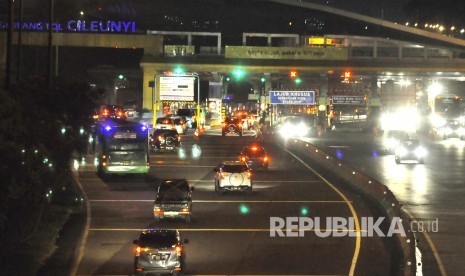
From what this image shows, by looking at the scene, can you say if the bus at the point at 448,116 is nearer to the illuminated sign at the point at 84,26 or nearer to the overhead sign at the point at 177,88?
the overhead sign at the point at 177,88

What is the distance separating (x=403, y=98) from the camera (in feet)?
292

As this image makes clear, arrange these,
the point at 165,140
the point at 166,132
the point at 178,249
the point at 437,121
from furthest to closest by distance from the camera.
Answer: the point at 437,121, the point at 166,132, the point at 165,140, the point at 178,249

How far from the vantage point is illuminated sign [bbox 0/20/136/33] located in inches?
3326

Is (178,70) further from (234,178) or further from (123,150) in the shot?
(234,178)

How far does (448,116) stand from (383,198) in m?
59.3

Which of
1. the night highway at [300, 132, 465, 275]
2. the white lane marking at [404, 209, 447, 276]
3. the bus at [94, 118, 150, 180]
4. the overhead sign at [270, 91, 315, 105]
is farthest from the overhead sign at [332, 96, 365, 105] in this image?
the white lane marking at [404, 209, 447, 276]

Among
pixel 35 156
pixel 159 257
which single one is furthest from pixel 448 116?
pixel 159 257

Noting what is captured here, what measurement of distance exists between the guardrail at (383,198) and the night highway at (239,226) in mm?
558

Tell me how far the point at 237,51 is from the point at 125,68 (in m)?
30.1

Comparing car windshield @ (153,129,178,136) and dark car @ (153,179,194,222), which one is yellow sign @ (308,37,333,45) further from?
dark car @ (153,179,194,222)

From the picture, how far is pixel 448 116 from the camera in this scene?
88.8 meters

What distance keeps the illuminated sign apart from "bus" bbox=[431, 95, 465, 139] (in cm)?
3365

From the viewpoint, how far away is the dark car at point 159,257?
805 inches

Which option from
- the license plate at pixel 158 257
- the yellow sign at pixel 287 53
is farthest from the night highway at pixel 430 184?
the yellow sign at pixel 287 53
